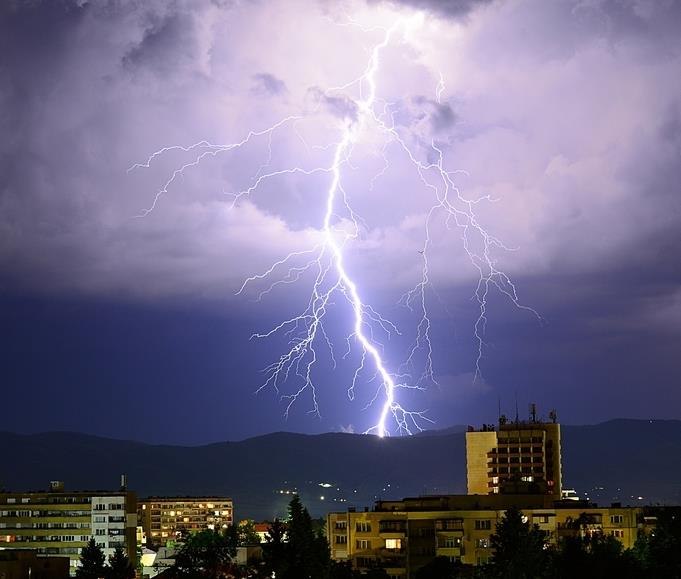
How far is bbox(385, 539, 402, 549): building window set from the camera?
7881cm

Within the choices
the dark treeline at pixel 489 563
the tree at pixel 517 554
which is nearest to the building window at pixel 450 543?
the dark treeline at pixel 489 563

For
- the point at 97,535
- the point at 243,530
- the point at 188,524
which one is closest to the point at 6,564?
the point at 97,535

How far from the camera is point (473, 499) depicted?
85500mm

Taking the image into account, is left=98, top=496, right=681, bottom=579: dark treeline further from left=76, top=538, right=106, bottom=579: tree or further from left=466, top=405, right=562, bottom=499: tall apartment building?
left=466, top=405, right=562, bottom=499: tall apartment building

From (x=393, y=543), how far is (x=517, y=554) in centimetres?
2702

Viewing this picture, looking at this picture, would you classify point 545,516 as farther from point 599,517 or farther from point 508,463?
point 508,463

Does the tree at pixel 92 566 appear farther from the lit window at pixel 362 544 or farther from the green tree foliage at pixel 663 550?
the green tree foliage at pixel 663 550

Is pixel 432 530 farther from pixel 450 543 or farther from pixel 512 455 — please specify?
pixel 512 455

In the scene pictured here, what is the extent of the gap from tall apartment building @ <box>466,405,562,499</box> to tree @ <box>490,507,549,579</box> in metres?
66.2

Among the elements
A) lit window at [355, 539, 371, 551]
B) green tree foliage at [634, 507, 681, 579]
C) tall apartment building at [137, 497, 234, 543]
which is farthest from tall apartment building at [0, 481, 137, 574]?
tall apartment building at [137, 497, 234, 543]

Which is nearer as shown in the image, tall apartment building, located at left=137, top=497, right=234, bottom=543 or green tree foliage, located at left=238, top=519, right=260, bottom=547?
green tree foliage, located at left=238, top=519, right=260, bottom=547

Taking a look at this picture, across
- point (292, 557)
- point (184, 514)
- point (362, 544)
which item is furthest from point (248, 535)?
point (292, 557)

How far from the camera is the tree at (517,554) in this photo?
165ft

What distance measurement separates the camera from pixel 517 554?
52750mm
